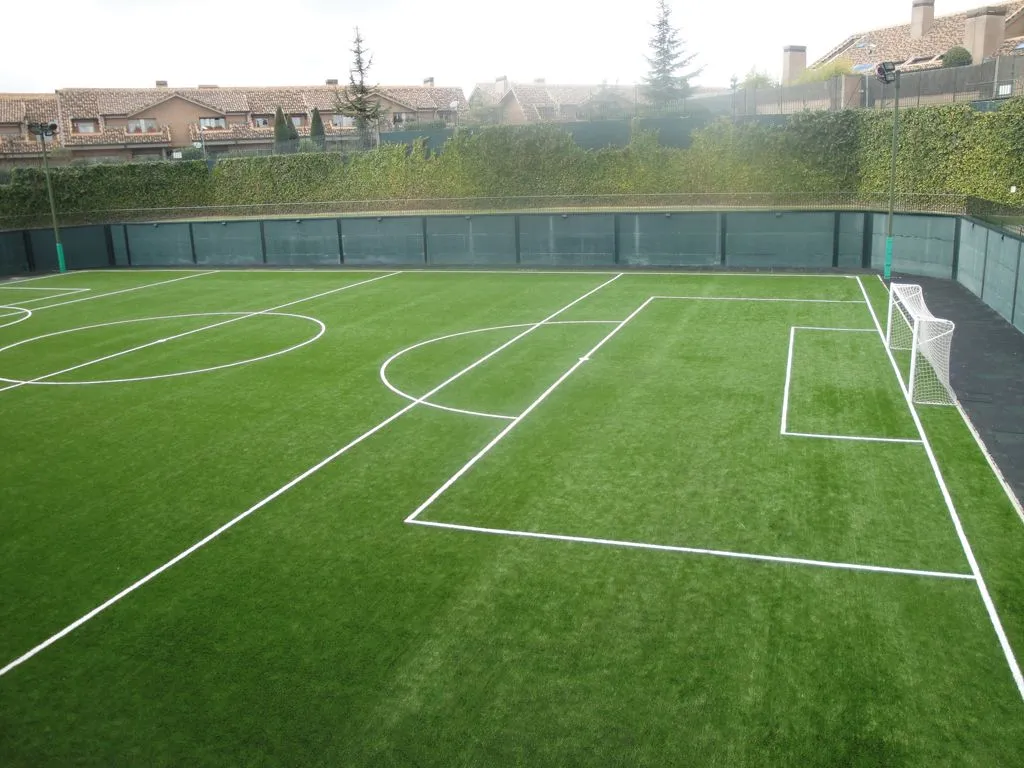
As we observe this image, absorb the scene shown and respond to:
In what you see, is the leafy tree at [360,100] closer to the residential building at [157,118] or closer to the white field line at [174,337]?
the residential building at [157,118]

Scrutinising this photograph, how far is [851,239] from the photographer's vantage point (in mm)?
29891

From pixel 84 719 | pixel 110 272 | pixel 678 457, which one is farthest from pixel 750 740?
pixel 110 272

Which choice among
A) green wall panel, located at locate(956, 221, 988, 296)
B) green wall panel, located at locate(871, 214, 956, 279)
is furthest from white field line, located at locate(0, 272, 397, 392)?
green wall panel, located at locate(956, 221, 988, 296)

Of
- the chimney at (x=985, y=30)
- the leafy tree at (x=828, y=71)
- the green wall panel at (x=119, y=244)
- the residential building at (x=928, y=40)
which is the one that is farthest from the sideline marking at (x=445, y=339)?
the leafy tree at (x=828, y=71)

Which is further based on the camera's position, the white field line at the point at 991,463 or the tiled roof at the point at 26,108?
the tiled roof at the point at 26,108

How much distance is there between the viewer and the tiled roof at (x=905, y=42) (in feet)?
198

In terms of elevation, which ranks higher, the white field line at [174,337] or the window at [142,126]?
the window at [142,126]

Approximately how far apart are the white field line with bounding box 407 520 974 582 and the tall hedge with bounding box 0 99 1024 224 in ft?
87.2

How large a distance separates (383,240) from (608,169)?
13944 millimetres

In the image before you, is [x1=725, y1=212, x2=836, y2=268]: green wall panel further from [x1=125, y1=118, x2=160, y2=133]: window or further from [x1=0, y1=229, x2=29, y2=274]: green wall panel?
[x1=125, y1=118, x2=160, y2=133]: window

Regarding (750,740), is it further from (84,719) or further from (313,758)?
(84,719)

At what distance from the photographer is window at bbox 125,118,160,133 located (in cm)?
7444

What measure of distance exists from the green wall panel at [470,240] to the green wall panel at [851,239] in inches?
490

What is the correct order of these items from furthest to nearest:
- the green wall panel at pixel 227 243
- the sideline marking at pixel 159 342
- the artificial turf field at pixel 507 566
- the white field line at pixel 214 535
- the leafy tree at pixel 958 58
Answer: the leafy tree at pixel 958 58, the green wall panel at pixel 227 243, the sideline marking at pixel 159 342, the white field line at pixel 214 535, the artificial turf field at pixel 507 566
